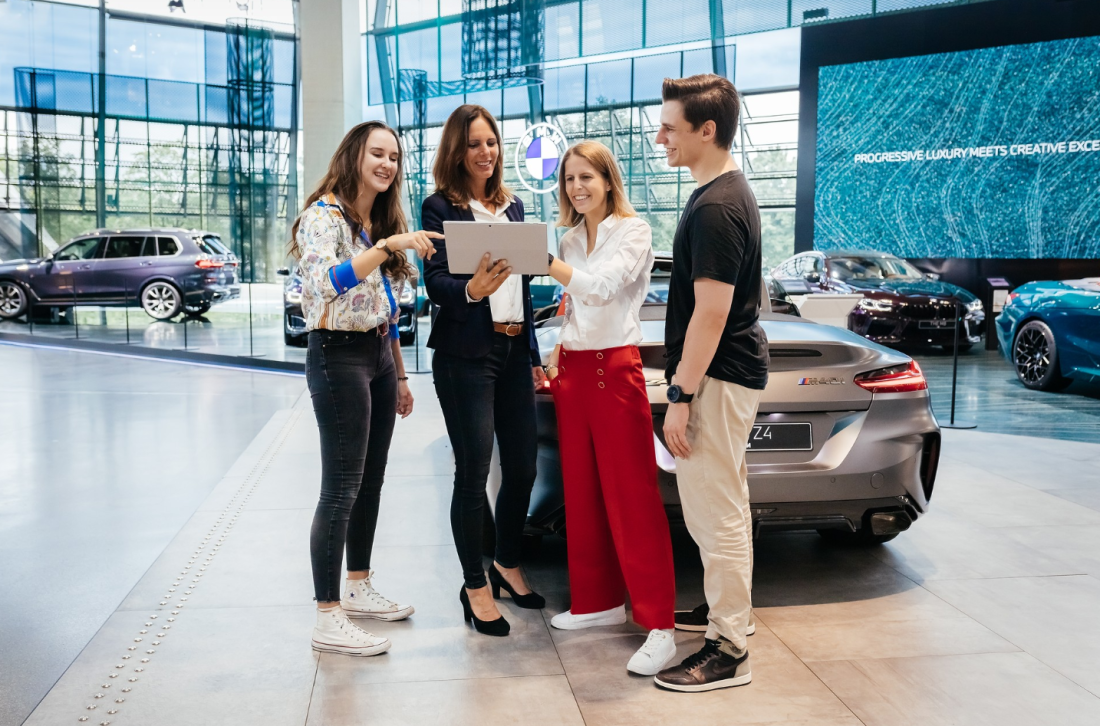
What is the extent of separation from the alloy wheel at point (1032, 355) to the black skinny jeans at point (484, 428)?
22.9 feet

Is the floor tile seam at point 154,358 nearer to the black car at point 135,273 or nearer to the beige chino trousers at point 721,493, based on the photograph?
the black car at point 135,273

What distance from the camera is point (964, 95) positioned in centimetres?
1329

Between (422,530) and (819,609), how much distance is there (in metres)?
1.83

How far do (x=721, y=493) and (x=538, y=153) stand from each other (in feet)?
45.8

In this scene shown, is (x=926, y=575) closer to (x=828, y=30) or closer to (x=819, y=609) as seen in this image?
(x=819, y=609)

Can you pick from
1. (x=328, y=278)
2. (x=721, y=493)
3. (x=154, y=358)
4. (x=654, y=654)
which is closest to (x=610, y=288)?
(x=721, y=493)

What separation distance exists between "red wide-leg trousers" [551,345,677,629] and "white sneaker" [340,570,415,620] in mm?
756

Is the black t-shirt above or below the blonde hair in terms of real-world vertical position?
below

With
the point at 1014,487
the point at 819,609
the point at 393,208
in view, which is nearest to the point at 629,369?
the point at 393,208

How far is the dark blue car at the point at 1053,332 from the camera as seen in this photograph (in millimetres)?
7738

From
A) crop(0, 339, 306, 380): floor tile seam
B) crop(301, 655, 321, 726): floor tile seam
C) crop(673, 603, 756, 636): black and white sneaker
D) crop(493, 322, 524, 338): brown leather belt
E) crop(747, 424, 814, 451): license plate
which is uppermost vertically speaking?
crop(493, 322, 524, 338): brown leather belt

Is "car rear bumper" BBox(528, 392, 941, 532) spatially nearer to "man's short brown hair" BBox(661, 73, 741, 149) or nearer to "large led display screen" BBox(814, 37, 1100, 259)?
"man's short brown hair" BBox(661, 73, 741, 149)

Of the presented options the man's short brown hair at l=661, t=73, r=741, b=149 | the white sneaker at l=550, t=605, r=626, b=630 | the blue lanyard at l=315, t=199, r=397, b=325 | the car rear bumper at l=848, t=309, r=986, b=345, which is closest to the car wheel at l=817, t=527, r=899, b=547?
the white sneaker at l=550, t=605, r=626, b=630

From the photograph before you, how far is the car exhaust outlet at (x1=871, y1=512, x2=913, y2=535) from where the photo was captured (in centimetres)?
324
